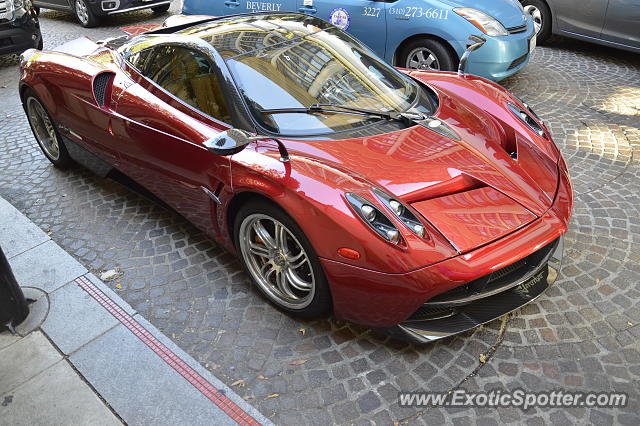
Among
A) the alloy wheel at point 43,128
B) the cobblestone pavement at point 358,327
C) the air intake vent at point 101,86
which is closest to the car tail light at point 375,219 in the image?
the cobblestone pavement at point 358,327

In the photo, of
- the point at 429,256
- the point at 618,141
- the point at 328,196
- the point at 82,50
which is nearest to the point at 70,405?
the point at 328,196

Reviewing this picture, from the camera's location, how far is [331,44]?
3244 millimetres

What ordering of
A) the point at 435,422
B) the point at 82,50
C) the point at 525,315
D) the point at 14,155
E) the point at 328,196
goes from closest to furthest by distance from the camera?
the point at 435,422 → the point at 328,196 → the point at 525,315 → the point at 82,50 → the point at 14,155

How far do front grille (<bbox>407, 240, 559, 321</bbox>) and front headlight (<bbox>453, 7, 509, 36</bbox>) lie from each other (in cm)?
330

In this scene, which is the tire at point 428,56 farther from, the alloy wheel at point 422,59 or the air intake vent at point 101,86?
the air intake vent at point 101,86

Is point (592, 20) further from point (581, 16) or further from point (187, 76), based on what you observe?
point (187, 76)

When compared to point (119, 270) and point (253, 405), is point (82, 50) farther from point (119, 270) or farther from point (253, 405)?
point (253, 405)

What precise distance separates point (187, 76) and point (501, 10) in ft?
12.5

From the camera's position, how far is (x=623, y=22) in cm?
598

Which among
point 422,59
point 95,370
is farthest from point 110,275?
point 422,59

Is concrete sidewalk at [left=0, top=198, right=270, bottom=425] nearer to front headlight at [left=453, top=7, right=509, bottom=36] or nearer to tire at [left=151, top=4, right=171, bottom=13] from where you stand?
front headlight at [left=453, top=7, right=509, bottom=36]

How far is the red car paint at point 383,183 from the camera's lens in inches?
86.3

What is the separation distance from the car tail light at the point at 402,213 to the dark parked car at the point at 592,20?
535cm

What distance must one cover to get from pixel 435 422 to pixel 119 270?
2115 mm
